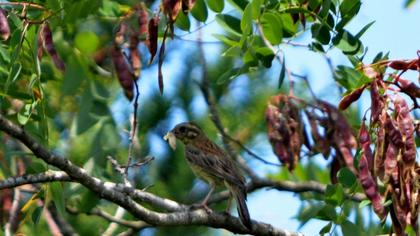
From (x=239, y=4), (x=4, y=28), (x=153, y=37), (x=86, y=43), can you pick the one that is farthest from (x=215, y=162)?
(x=4, y=28)

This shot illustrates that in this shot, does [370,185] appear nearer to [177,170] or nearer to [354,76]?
[354,76]

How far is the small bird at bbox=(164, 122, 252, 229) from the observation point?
7449mm

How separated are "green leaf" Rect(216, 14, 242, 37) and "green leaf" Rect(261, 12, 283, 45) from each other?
0.32 meters

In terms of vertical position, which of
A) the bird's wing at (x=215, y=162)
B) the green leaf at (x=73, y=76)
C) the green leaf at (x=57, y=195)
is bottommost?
the bird's wing at (x=215, y=162)

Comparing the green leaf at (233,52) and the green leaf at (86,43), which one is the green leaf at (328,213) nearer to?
the green leaf at (233,52)

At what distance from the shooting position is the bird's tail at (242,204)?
631 centimetres

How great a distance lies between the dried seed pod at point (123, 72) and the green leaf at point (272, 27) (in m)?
0.75

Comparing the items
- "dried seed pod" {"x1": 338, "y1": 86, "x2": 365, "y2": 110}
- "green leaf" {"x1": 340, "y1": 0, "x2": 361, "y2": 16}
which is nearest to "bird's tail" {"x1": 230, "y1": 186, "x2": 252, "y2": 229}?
"dried seed pod" {"x1": 338, "y1": 86, "x2": 365, "y2": 110}

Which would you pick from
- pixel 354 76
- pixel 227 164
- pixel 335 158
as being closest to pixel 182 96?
pixel 227 164

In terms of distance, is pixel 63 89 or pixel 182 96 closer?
pixel 63 89

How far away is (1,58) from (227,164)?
273 cm

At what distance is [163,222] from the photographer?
566 cm

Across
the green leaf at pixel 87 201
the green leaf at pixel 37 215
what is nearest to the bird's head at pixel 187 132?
the green leaf at pixel 87 201

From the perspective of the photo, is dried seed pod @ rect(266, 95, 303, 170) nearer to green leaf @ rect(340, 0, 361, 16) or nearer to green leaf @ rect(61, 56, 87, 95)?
green leaf @ rect(340, 0, 361, 16)
